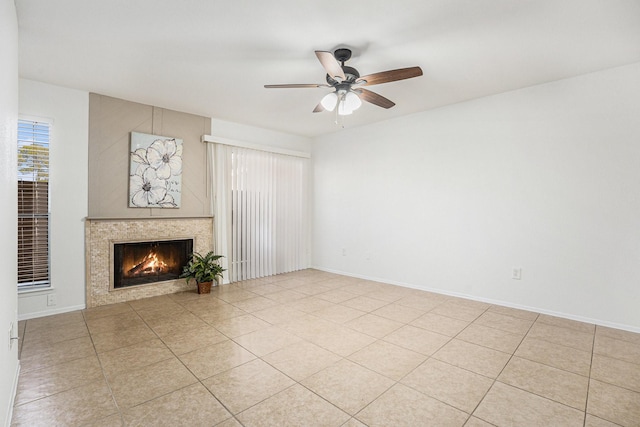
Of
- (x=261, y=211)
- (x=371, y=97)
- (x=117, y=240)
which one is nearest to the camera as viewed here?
(x=371, y=97)

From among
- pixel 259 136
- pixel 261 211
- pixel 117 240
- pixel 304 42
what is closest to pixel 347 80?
pixel 304 42

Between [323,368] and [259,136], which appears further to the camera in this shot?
[259,136]

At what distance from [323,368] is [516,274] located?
2.80m

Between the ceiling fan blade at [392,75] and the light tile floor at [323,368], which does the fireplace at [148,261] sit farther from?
the ceiling fan blade at [392,75]

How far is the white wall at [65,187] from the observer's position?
3.42m

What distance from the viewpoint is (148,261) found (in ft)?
14.3

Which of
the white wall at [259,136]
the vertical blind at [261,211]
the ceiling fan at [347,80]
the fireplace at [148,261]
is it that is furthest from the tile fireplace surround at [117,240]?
the ceiling fan at [347,80]

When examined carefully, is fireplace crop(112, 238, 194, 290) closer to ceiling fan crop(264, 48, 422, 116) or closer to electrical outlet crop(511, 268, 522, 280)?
ceiling fan crop(264, 48, 422, 116)

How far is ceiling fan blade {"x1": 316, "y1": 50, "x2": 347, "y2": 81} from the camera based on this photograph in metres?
2.28

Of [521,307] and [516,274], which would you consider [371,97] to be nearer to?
[516,274]

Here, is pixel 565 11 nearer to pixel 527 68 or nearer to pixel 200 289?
pixel 527 68

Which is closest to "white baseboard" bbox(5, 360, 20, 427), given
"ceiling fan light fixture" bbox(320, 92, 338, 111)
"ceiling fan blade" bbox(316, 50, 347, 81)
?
"ceiling fan blade" bbox(316, 50, 347, 81)

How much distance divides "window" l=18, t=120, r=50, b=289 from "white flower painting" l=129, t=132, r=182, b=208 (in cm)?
88

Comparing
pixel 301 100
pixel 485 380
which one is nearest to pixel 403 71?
pixel 301 100
